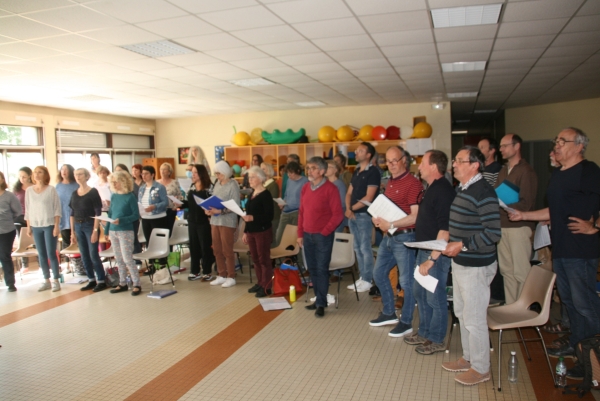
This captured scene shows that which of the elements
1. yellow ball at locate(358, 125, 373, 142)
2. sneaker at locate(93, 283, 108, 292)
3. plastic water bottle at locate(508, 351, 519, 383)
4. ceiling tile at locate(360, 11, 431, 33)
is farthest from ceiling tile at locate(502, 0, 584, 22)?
sneaker at locate(93, 283, 108, 292)

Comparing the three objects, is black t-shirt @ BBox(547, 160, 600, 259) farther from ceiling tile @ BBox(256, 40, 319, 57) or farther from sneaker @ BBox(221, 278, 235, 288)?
sneaker @ BBox(221, 278, 235, 288)

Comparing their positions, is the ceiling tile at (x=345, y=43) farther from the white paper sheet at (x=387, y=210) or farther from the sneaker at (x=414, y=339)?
Result: the sneaker at (x=414, y=339)

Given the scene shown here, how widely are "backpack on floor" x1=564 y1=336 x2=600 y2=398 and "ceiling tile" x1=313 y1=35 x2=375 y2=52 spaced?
12.4ft

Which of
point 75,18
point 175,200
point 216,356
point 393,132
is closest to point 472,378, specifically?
point 216,356

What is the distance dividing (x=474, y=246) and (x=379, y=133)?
737 centimetres

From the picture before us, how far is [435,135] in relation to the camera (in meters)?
10.5

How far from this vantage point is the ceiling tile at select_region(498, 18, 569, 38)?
468 cm

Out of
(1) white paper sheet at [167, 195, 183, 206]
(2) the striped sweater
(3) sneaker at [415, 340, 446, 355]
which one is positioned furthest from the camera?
(1) white paper sheet at [167, 195, 183, 206]

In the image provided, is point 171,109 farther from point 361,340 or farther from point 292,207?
point 361,340

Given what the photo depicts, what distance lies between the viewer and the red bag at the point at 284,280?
5359 millimetres

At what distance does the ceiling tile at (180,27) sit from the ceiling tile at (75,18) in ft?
1.12

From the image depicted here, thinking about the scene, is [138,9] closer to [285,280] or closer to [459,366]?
[285,280]

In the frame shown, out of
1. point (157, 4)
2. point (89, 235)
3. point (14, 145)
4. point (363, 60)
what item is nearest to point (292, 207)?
point (363, 60)

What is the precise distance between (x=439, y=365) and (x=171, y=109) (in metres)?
9.13
